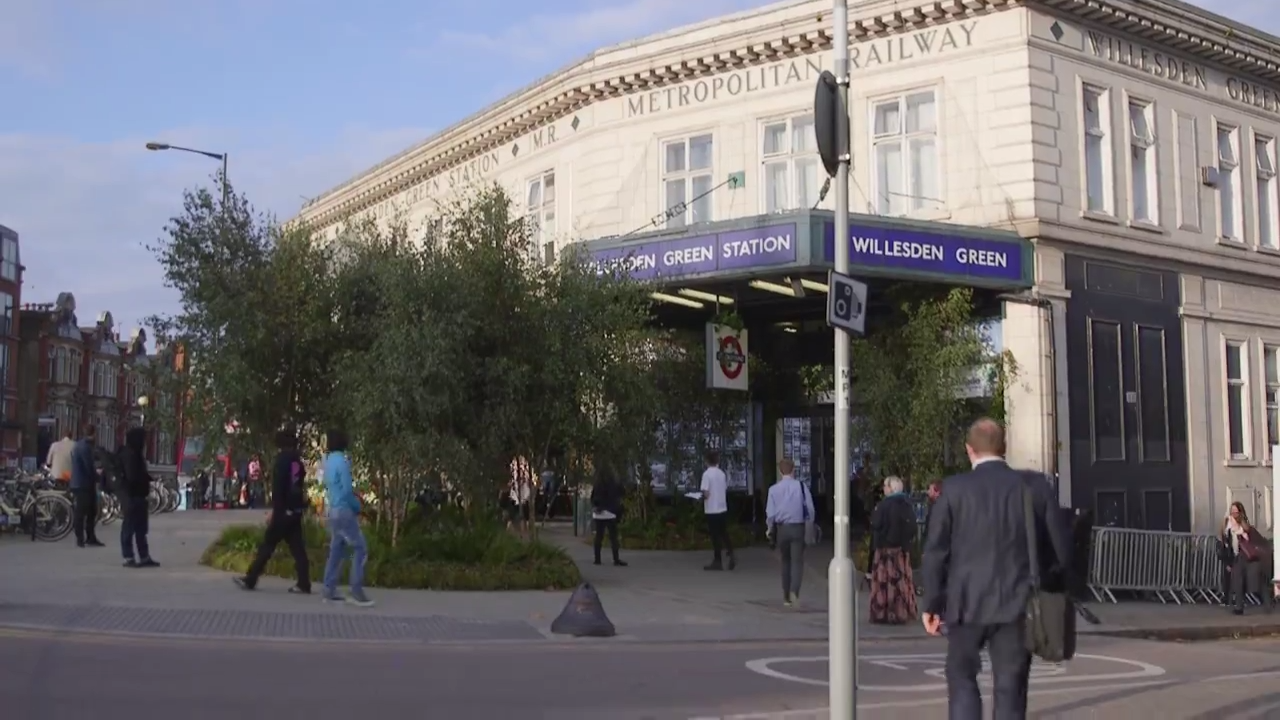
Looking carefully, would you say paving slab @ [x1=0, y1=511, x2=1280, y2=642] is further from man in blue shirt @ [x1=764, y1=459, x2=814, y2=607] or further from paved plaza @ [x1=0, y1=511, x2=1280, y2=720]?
man in blue shirt @ [x1=764, y1=459, x2=814, y2=607]

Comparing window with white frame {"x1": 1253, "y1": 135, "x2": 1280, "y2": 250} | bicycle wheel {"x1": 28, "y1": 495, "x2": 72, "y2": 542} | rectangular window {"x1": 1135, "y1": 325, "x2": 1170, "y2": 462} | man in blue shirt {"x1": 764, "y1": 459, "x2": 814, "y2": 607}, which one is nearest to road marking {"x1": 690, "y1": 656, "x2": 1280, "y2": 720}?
man in blue shirt {"x1": 764, "y1": 459, "x2": 814, "y2": 607}

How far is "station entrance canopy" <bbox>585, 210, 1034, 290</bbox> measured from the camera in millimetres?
19484

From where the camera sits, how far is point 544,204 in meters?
28.9

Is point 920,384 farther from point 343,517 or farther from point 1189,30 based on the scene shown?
point 343,517

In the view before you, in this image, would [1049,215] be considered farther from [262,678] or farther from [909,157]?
[262,678]

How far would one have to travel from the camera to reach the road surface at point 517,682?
878cm

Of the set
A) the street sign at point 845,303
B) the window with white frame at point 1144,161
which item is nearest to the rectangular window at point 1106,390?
the window with white frame at point 1144,161

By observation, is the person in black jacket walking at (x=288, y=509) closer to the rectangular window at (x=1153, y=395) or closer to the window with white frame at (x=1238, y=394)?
the rectangular window at (x=1153, y=395)

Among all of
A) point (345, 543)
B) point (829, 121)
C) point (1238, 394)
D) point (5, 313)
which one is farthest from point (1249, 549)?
point (5, 313)

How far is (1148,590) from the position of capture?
65.0 ft

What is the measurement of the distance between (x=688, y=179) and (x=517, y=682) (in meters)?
16.9

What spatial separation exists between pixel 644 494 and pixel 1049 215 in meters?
8.64

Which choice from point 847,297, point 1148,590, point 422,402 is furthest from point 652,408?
point 847,297

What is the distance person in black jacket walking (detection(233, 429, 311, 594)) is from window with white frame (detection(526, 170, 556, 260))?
1395cm
